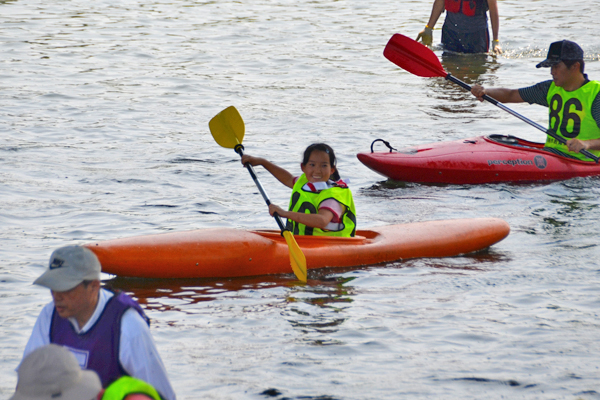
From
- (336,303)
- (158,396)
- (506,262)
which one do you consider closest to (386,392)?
(336,303)

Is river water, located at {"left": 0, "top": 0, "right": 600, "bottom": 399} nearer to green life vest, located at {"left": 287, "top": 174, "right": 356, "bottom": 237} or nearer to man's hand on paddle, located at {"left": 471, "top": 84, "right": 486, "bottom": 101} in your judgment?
green life vest, located at {"left": 287, "top": 174, "right": 356, "bottom": 237}

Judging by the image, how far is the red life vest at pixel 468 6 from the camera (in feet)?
36.2

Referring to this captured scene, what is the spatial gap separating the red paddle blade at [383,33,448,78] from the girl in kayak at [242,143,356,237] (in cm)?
276

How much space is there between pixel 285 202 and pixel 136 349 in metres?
4.17

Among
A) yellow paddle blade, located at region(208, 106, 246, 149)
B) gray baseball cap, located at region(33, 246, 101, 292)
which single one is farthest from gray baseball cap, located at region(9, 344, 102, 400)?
yellow paddle blade, located at region(208, 106, 246, 149)

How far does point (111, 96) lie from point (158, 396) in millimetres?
8376

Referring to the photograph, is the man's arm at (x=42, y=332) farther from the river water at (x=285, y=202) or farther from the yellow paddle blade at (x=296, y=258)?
the yellow paddle blade at (x=296, y=258)

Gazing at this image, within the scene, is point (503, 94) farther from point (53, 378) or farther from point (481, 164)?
point (53, 378)

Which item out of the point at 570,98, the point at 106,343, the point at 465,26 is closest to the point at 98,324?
the point at 106,343

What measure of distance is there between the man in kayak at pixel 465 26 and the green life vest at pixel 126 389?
936cm

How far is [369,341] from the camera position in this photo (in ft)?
12.4

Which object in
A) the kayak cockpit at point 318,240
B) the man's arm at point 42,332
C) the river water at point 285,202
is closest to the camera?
the man's arm at point 42,332

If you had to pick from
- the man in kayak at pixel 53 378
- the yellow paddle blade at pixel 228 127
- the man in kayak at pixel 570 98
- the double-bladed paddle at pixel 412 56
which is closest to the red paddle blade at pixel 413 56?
the double-bladed paddle at pixel 412 56

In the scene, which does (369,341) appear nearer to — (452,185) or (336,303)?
(336,303)
